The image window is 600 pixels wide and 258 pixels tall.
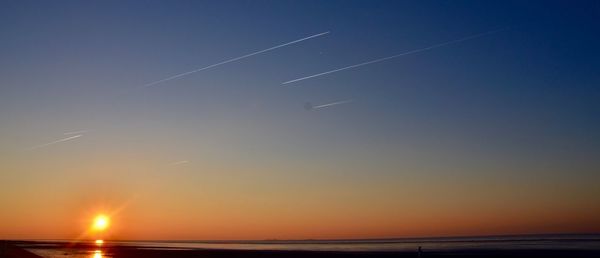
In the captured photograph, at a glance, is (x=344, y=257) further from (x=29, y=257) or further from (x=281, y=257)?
(x=29, y=257)

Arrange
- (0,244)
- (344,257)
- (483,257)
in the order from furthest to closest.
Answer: (344,257) → (483,257) → (0,244)

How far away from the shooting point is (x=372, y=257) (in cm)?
5156


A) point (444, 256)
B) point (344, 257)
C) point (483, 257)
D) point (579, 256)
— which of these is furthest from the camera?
point (344, 257)

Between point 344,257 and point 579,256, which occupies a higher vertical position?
point 344,257

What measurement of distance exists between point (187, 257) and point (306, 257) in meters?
12.4

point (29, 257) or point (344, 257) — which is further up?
point (344, 257)

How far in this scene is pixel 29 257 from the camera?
90.7 ft

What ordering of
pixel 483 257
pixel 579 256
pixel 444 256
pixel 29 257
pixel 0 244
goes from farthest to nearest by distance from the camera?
pixel 444 256 < pixel 483 257 < pixel 579 256 < pixel 0 244 < pixel 29 257

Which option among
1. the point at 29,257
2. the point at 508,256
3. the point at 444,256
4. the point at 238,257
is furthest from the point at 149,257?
the point at 508,256

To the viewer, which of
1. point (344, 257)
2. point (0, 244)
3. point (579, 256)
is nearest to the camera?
point (0, 244)

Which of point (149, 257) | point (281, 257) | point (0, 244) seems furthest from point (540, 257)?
point (0, 244)

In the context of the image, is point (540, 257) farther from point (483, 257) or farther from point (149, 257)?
point (149, 257)

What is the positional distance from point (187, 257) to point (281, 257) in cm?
984

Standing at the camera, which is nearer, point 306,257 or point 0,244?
point 0,244
